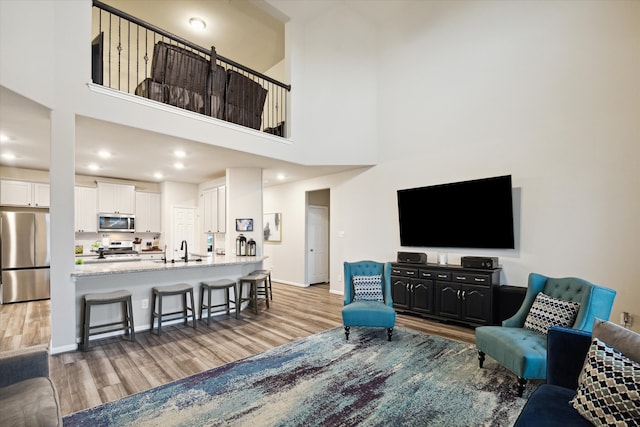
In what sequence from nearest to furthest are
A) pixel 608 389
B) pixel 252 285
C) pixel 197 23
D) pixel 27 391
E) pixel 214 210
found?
pixel 608 389, pixel 27 391, pixel 252 285, pixel 197 23, pixel 214 210

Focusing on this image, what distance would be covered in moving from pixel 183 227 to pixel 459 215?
6.63 meters

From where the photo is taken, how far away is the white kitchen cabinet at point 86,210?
6.89 metres

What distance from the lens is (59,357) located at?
3.29 metres

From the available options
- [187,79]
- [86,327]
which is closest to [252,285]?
[86,327]

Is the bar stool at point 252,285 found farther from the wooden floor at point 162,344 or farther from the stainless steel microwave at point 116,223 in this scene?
the stainless steel microwave at point 116,223

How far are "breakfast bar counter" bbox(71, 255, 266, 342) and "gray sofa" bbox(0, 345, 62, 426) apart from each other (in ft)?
5.68

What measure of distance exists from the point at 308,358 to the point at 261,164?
11.6 ft

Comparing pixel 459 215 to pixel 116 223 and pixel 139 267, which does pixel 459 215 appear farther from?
pixel 116 223

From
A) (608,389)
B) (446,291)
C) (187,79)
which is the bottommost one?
(446,291)

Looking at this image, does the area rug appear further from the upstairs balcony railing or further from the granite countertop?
the upstairs balcony railing

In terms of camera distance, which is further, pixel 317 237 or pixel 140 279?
pixel 317 237

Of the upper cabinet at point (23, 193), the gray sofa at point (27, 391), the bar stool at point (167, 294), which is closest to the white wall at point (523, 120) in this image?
the bar stool at point (167, 294)

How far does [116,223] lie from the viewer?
732 cm

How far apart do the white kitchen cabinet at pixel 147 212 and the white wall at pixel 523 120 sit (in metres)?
4.87
